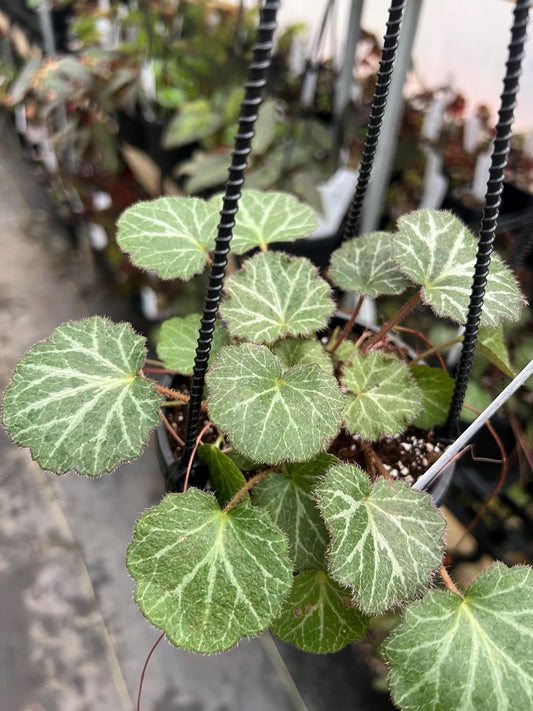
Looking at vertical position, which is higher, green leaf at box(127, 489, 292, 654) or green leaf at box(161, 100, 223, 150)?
green leaf at box(161, 100, 223, 150)

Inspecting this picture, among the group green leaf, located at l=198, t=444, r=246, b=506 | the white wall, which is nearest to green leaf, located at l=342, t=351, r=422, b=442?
green leaf, located at l=198, t=444, r=246, b=506

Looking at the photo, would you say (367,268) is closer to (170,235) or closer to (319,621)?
(170,235)

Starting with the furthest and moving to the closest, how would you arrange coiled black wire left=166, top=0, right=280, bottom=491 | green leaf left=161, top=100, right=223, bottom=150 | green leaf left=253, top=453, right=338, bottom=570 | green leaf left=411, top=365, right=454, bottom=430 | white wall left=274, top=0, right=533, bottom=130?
green leaf left=161, top=100, right=223, bottom=150 → white wall left=274, top=0, right=533, bottom=130 → green leaf left=411, top=365, right=454, bottom=430 → green leaf left=253, top=453, right=338, bottom=570 → coiled black wire left=166, top=0, right=280, bottom=491

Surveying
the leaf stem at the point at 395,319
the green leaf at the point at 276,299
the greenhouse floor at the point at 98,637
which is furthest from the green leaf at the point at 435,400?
the greenhouse floor at the point at 98,637

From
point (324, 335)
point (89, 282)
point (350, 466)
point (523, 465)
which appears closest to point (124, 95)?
point (89, 282)

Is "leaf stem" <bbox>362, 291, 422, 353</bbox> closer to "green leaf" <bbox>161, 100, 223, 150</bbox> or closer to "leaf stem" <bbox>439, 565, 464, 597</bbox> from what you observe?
"leaf stem" <bbox>439, 565, 464, 597</bbox>

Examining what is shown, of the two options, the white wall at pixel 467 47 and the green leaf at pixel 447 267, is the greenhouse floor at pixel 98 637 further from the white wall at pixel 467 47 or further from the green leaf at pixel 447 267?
the white wall at pixel 467 47

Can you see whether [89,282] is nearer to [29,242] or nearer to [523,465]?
[29,242]
